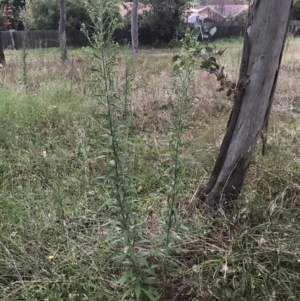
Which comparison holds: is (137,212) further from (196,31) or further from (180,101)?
(196,31)

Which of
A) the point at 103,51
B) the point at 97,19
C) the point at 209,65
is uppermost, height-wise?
the point at 97,19

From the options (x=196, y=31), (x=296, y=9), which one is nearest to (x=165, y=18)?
(x=296, y=9)

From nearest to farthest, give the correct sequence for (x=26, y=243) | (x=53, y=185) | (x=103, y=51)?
(x=103, y=51) → (x=26, y=243) → (x=53, y=185)

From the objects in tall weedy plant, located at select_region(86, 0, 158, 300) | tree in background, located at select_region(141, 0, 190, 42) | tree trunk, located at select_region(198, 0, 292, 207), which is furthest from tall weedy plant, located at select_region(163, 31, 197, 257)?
tree in background, located at select_region(141, 0, 190, 42)

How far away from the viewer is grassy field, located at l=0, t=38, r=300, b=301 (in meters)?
2.09

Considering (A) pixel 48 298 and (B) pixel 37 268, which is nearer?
(A) pixel 48 298

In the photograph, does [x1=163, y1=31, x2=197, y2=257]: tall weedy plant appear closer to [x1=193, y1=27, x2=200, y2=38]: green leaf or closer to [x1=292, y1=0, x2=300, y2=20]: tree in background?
[x1=193, y1=27, x2=200, y2=38]: green leaf

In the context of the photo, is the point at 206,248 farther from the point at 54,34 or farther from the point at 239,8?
the point at 239,8

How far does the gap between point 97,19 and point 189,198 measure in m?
1.63

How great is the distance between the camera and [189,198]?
9.36ft

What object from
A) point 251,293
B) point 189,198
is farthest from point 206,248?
point 189,198

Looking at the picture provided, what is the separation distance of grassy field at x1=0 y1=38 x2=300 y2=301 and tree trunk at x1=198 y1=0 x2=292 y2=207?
175 millimetres

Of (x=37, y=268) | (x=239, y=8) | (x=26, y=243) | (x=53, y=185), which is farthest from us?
(x=239, y=8)

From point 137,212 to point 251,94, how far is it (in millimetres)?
1229
